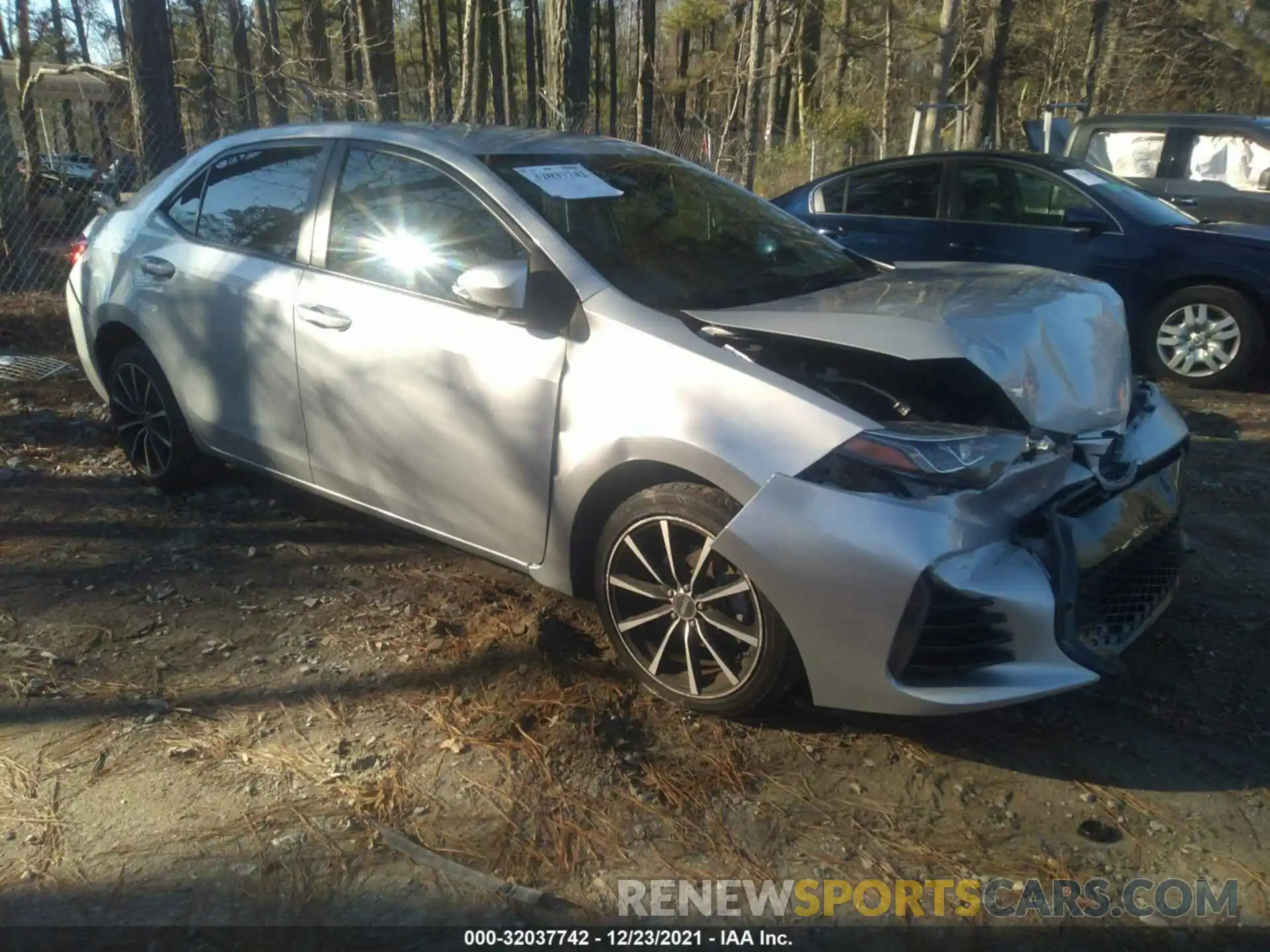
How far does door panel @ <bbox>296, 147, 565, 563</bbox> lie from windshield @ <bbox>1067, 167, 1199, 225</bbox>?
5.49 m

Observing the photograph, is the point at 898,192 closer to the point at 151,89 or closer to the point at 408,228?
the point at 408,228

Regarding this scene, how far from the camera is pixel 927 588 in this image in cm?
254

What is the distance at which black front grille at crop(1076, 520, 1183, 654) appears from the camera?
2.86 m

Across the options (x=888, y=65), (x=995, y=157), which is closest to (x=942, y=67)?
(x=995, y=157)

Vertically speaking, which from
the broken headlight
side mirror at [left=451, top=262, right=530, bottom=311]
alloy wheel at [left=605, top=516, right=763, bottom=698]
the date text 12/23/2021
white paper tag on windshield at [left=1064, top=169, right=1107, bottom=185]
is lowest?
the date text 12/23/2021

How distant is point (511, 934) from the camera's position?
231 cm

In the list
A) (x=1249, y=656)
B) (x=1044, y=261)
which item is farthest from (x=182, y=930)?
(x=1044, y=261)

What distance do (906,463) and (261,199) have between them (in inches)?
116

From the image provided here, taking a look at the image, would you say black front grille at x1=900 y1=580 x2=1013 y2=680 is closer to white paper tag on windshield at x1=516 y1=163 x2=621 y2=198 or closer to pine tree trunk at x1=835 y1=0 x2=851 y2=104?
white paper tag on windshield at x1=516 y1=163 x2=621 y2=198

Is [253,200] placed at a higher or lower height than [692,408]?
higher

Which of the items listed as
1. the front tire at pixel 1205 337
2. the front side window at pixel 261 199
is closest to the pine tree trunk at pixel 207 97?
the front side window at pixel 261 199

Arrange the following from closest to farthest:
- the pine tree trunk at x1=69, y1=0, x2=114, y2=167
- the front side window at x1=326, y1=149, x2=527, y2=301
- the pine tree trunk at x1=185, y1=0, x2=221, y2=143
→ the front side window at x1=326, y1=149, x2=527, y2=301 < the pine tree trunk at x1=185, y1=0, x2=221, y2=143 < the pine tree trunk at x1=69, y1=0, x2=114, y2=167

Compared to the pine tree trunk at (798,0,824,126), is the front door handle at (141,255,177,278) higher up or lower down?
lower down

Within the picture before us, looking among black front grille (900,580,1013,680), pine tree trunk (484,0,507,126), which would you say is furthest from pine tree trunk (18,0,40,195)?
pine tree trunk (484,0,507,126)
